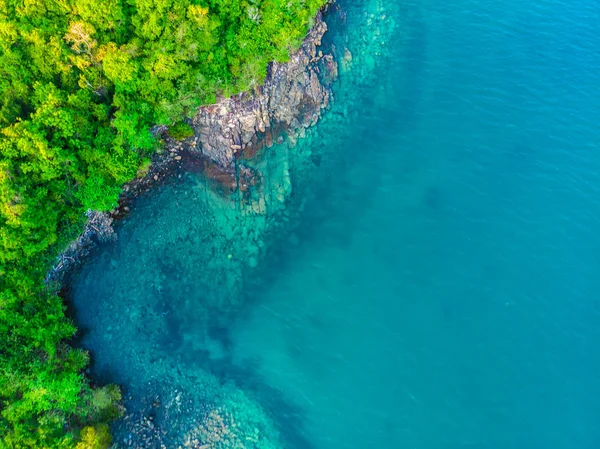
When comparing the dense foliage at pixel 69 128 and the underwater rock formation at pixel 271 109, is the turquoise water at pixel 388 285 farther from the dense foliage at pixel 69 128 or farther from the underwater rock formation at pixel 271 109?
the dense foliage at pixel 69 128

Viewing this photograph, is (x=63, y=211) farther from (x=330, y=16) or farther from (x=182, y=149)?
(x=330, y=16)

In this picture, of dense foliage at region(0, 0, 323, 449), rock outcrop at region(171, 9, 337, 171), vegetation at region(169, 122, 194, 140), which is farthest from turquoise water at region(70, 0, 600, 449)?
vegetation at region(169, 122, 194, 140)

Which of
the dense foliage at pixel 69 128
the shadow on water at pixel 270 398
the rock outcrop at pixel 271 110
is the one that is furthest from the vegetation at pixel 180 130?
the shadow on water at pixel 270 398

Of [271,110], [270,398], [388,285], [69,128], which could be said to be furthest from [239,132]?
[270,398]

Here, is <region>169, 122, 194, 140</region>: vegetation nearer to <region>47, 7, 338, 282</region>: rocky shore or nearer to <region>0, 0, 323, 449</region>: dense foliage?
<region>47, 7, 338, 282</region>: rocky shore

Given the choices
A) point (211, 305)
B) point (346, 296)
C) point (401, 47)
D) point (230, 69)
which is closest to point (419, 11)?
point (401, 47)

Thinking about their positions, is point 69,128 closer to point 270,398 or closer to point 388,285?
point 270,398
